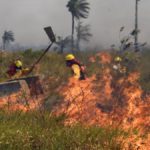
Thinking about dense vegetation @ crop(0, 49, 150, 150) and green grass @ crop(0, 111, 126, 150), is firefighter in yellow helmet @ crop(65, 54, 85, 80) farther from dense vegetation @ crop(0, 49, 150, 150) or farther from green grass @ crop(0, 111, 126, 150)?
green grass @ crop(0, 111, 126, 150)

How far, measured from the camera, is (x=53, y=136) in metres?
5.80

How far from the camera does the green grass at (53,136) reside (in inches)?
218

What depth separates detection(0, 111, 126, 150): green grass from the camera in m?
5.54

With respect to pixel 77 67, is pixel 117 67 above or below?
below

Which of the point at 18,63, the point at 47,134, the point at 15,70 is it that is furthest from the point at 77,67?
the point at 47,134

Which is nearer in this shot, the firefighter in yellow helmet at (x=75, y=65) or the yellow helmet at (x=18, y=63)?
the yellow helmet at (x=18, y=63)

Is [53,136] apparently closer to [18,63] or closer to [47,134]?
[47,134]

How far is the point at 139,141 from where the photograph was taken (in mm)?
5941

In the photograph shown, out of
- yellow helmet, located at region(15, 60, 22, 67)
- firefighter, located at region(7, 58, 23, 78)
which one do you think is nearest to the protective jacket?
firefighter, located at region(7, 58, 23, 78)

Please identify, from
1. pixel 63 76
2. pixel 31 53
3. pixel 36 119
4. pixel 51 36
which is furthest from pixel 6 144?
pixel 31 53

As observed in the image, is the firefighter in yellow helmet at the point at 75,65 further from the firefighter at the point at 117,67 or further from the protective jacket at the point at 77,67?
the firefighter at the point at 117,67

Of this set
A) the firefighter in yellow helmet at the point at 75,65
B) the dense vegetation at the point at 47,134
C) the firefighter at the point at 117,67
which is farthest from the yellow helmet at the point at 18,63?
the firefighter at the point at 117,67

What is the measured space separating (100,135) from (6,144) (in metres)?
1.30

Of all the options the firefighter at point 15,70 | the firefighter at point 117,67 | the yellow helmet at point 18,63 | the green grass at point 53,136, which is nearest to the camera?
the green grass at point 53,136
